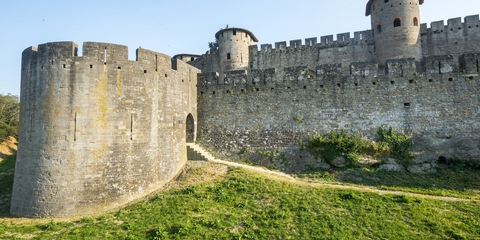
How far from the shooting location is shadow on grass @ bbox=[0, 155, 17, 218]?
14085mm

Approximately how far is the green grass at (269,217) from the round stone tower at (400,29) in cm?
1481

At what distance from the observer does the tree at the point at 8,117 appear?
1141 inches

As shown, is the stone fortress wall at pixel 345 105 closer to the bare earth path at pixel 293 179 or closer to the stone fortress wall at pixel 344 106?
the stone fortress wall at pixel 344 106

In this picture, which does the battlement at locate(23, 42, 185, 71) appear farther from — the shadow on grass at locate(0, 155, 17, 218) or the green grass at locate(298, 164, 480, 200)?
the green grass at locate(298, 164, 480, 200)

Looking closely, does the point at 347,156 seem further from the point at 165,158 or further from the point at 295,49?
the point at 295,49

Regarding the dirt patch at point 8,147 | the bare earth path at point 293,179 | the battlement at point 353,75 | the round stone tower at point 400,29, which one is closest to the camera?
the bare earth path at point 293,179

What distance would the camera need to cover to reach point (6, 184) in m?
17.3

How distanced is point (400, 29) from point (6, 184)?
27.1m

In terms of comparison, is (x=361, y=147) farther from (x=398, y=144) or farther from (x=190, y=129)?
(x=190, y=129)

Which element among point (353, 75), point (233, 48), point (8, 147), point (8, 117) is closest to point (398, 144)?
point (353, 75)

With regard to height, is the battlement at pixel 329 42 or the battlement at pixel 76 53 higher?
the battlement at pixel 329 42

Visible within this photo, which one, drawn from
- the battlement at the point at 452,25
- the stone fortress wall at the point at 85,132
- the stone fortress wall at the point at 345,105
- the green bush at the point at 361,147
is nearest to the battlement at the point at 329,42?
the battlement at the point at 452,25

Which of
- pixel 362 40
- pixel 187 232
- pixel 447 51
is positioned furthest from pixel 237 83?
pixel 447 51

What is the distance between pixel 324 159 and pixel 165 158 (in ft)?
25.4
